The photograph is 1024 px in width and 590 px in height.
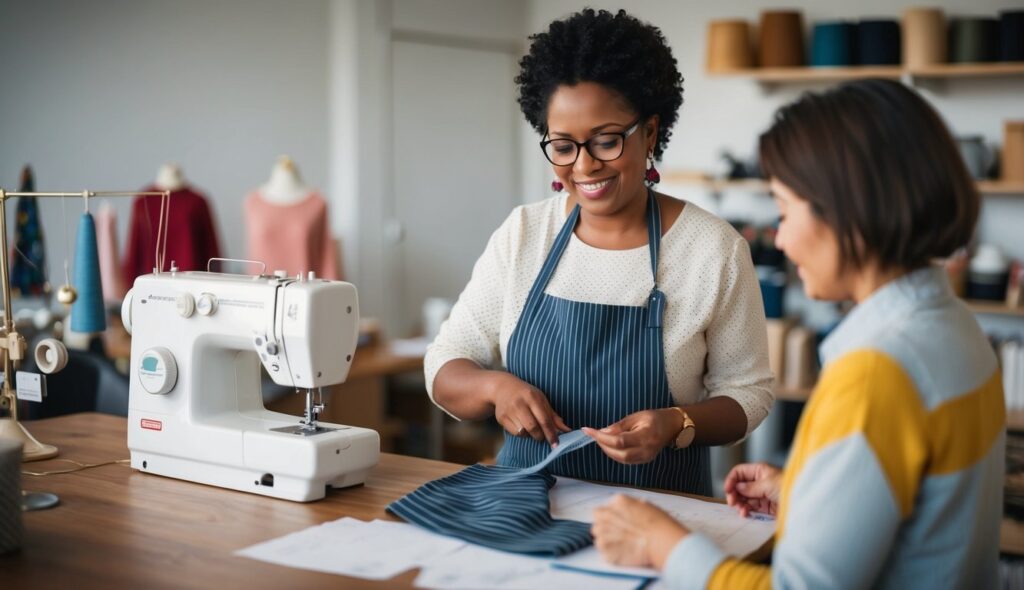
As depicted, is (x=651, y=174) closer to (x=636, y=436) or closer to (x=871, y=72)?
(x=636, y=436)

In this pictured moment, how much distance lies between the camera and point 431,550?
159 centimetres

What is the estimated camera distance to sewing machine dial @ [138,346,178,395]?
80.9 inches

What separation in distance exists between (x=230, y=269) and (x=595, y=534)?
15.0 ft

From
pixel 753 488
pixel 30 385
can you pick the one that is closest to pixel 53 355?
pixel 30 385

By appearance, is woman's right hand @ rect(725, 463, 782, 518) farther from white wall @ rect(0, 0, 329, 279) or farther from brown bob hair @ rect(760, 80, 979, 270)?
white wall @ rect(0, 0, 329, 279)

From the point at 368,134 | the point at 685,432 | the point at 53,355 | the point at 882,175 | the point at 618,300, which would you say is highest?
the point at 368,134

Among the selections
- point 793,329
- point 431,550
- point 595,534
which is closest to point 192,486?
point 431,550

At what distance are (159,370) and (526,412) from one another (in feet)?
2.32

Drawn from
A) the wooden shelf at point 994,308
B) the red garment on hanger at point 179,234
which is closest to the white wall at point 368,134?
the red garment on hanger at point 179,234

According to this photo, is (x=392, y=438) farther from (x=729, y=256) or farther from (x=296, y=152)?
(x=729, y=256)

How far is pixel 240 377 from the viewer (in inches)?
83.4

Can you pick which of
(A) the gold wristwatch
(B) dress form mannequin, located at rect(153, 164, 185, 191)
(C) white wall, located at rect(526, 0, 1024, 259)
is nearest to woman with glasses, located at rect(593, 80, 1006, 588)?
(A) the gold wristwatch

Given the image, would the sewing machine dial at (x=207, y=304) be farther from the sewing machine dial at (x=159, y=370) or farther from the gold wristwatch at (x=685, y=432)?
the gold wristwatch at (x=685, y=432)

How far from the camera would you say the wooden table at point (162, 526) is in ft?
4.94
